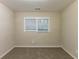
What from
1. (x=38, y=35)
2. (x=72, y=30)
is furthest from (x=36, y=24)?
(x=72, y=30)

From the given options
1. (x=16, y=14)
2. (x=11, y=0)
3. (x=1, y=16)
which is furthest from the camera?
(x=16, y=14)

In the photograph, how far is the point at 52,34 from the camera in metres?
6.89

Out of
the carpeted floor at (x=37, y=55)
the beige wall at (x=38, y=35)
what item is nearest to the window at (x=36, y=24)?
the beige wall at (x=38, y=35)

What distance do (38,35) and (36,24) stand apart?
2.22ft

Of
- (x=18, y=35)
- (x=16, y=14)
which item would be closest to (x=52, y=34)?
(x=18, y=35)

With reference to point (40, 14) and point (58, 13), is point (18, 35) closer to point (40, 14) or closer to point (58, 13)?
point (40, 14)

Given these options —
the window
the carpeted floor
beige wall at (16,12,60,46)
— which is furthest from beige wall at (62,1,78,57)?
the window

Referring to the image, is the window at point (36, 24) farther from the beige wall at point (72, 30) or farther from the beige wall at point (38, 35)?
the beige wall at point (72, 30)

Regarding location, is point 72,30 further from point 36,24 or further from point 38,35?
point 36,24

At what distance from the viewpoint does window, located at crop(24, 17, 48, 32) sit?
22.8 feet

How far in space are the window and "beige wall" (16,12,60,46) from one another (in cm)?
22

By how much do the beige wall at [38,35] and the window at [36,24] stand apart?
220 mm

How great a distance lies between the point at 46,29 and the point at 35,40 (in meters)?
0.93

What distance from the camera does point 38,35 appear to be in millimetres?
6879
